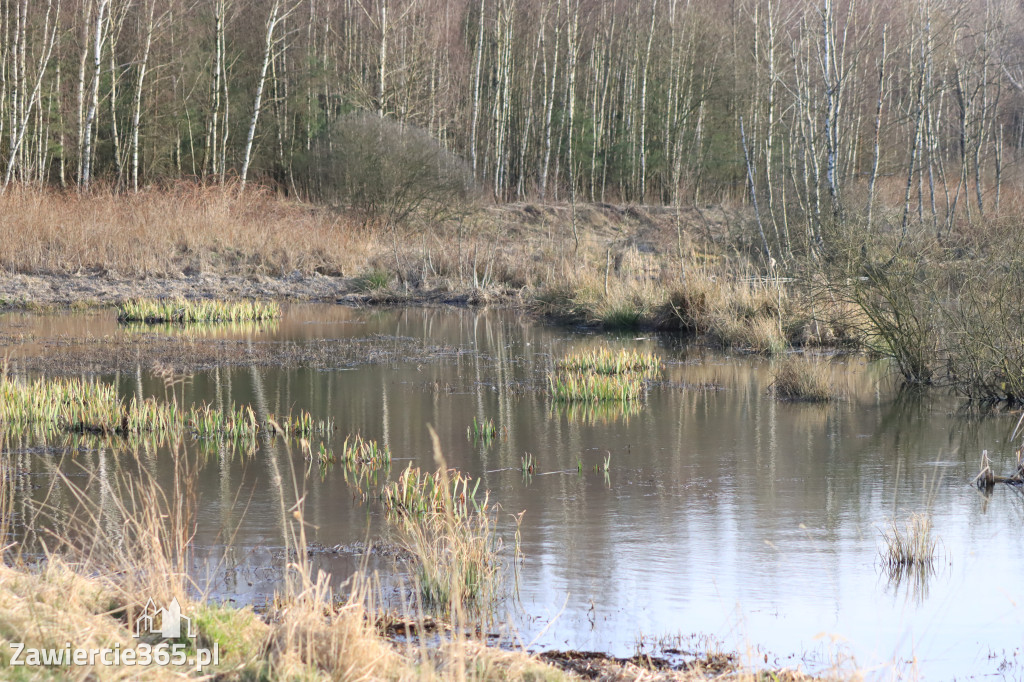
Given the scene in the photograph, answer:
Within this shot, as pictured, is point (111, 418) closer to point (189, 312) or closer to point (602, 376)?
point (602, 376)

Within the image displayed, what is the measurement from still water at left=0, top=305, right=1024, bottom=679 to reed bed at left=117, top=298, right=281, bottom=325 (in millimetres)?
4529

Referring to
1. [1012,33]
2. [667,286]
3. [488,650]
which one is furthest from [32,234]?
[1012,33]

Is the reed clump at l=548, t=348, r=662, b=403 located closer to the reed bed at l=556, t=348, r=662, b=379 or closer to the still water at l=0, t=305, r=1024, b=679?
the reed bed at l=556, t=348, r=662, b=379

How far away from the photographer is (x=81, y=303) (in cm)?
2056

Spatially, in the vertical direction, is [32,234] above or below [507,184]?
below

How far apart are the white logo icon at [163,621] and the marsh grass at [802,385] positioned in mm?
9159

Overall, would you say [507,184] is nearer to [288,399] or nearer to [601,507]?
[288,399]

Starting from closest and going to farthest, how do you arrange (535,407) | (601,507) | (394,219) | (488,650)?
(488,650)
(601,507)
(535,407)
(394,219)

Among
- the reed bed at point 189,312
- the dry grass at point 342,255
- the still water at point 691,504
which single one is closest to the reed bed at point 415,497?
the still water at point 691,504

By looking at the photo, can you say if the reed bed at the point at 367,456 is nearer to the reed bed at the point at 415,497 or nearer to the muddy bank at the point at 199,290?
the reed bed at the point at 415,497

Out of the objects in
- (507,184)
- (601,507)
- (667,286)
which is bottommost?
(601,507)

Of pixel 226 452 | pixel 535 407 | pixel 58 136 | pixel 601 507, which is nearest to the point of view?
pixel 601 507

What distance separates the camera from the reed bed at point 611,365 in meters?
13.1

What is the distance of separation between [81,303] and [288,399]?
11408 mm
